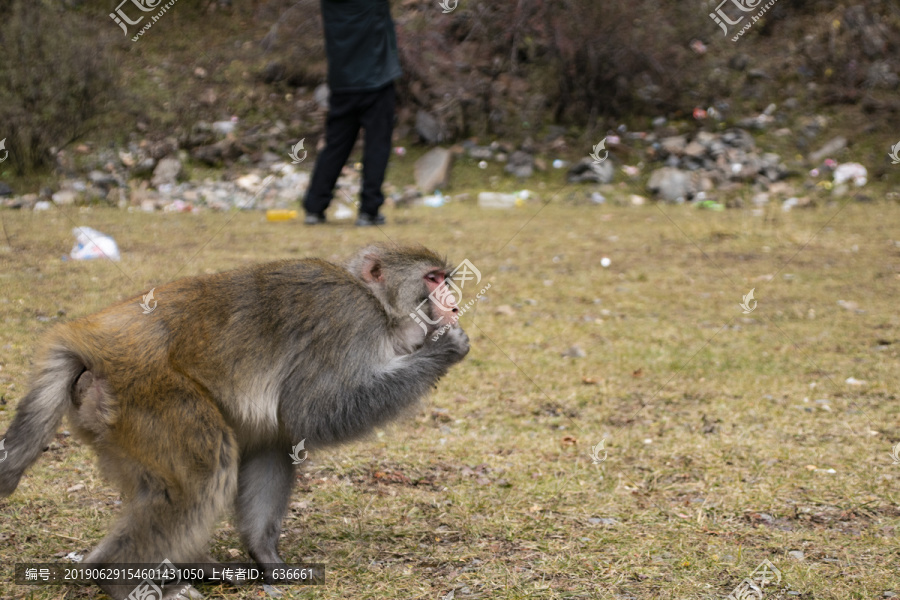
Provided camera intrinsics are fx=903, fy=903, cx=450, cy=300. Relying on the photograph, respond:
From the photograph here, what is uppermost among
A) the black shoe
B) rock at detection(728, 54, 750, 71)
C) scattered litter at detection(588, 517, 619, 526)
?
scattered litter at detection(588, 517, 619, 526)

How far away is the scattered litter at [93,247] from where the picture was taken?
566 centimetres

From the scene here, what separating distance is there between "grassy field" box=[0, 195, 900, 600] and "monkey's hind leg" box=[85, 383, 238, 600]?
332 mm

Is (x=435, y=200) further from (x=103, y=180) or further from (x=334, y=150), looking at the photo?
(x=103, y=180)

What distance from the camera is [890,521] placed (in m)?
2.97

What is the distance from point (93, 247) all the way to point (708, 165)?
6440 mm

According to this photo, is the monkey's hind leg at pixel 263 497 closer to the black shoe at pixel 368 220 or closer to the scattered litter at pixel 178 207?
the black shoe at pixel 368 220

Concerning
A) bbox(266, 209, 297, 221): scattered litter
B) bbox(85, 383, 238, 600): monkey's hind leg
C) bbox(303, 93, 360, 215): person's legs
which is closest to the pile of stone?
bbox(303, 93, 360, 215): person's legs

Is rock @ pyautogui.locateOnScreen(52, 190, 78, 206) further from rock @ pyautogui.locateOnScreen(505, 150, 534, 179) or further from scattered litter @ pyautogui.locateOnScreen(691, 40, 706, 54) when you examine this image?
scattered litter @ pyautogui.locateOnScreen(691, 40, 706, 54)

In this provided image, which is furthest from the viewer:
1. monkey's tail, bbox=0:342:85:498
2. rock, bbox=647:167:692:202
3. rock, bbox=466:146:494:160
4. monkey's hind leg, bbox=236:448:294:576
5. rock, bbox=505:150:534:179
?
rock, bbox=466:146:494:160

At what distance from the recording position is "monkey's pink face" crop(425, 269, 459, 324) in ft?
8.95

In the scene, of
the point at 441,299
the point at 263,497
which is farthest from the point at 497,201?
the point at 263,497

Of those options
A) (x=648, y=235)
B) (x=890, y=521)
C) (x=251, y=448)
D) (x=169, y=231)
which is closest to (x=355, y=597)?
(x=251, y=448)

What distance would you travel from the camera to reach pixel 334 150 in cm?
755

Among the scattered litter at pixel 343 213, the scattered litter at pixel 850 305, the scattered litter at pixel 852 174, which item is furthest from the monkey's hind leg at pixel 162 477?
the scattered litter at pixel 852 174
